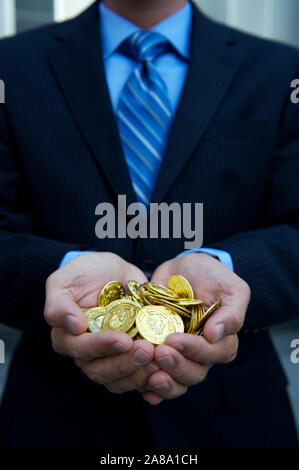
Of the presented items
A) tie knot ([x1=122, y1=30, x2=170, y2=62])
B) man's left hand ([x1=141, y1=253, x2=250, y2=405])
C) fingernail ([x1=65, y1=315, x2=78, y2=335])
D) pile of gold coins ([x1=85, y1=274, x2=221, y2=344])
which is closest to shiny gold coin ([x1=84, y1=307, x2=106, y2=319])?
pile of gold coins ([x1=85, y1=274, x2=221, y2=344])

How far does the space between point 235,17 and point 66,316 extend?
4.61m

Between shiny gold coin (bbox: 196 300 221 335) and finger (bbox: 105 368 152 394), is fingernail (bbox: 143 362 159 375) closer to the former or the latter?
finger (bbox: 105 368 152 394)

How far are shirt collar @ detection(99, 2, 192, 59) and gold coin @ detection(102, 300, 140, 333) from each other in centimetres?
78

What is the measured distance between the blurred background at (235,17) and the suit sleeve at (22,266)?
132 inches

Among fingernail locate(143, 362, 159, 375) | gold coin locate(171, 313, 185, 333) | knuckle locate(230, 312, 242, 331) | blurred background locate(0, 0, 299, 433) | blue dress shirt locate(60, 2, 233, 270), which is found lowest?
blurred background locate(0, 0, 299, 433)

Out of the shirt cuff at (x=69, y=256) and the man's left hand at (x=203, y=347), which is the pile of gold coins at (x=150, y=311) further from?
the shirt cuff at (x=69, y=256)

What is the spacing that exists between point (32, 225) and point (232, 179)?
61 centimetres

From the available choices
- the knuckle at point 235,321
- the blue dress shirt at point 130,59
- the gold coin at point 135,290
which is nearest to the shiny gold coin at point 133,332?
the gold coin at point 135,290

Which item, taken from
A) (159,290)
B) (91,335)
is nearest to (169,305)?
(159,290)

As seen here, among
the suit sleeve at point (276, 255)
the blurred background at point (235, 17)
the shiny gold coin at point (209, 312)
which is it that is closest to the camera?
the shiny gold coin at point (209, 312)

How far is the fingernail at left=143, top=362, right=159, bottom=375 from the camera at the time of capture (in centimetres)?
107

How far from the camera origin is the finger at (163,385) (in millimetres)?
1069

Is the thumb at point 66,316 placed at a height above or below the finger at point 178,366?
above

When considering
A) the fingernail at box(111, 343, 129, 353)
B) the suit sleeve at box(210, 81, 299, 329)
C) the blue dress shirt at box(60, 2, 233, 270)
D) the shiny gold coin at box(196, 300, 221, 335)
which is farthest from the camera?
the blue dress shirt at box(60, 2, 233, 270)
